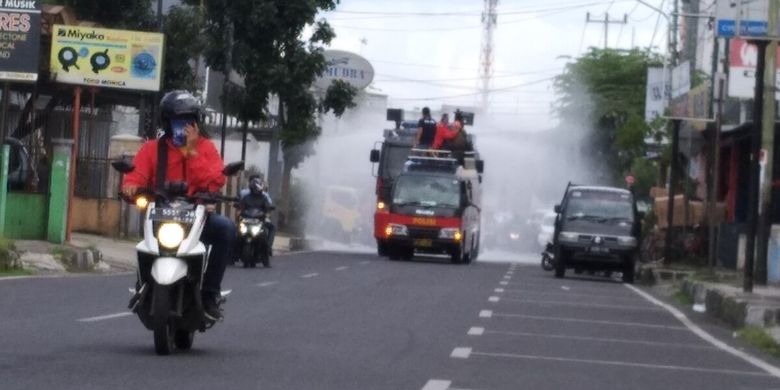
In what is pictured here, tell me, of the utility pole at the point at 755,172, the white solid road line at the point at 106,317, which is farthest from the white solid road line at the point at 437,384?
the utility pole at the point at 755,172

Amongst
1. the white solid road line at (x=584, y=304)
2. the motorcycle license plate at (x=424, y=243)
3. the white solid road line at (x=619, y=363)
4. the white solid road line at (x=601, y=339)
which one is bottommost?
the white solid road line at (x=584, y=304)

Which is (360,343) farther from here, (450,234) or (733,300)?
(450,234)

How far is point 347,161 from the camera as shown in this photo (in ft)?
211

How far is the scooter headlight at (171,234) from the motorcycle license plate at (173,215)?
0.05 metres

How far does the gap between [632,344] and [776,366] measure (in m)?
1.78

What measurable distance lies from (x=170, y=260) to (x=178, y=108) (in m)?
1.21

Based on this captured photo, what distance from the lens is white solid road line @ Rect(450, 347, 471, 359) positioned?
13605 millimetres

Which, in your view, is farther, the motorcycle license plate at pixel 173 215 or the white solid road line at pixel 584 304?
the white solid road line at pixel 584 304

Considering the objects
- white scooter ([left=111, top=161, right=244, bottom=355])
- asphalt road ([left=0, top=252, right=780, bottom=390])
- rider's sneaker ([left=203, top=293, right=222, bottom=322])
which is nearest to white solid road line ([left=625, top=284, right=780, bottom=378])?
asphalt road ([left=0, top=252, right=780, bottom=390])

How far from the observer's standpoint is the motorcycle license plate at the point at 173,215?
39.0 ft

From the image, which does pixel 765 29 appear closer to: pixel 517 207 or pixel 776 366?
pixel 776 366

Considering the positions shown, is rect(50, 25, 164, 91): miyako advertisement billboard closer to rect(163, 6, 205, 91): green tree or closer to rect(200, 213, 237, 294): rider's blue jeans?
rect(163, 6, 205, 91): green tree

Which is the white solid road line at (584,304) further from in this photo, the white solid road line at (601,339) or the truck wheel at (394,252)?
the truck wheel at (394,252)

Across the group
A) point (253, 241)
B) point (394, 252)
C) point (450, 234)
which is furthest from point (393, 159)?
point (253, 241)
